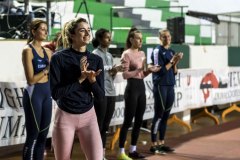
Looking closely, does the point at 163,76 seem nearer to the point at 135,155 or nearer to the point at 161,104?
the point at 161,104

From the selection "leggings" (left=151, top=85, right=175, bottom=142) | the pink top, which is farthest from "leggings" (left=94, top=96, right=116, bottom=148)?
"leggings" (left=151, top=85, right=175, bottom=142)

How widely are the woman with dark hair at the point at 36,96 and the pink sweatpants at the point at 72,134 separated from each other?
1269mm

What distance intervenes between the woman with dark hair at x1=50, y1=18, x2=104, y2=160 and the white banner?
252 centimetres

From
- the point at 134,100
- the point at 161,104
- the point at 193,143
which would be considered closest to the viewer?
the point at 134,100

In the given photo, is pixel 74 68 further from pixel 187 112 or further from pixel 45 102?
pixel 187 112

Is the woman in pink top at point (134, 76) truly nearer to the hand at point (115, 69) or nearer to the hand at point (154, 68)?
the hand at point (154, 68)

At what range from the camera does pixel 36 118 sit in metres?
4.86

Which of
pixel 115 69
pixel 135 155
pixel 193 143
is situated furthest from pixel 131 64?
pixel 193 143

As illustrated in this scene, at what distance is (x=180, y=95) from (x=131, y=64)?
340 cm

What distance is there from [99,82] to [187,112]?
6.91 metres

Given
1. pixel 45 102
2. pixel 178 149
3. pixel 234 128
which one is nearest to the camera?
pixel 45 102

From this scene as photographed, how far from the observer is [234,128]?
9.20m

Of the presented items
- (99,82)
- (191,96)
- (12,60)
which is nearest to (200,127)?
(191,96)

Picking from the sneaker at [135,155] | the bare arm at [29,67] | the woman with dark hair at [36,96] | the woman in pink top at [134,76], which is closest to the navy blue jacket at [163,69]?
the woman in pink top at [134,76]
